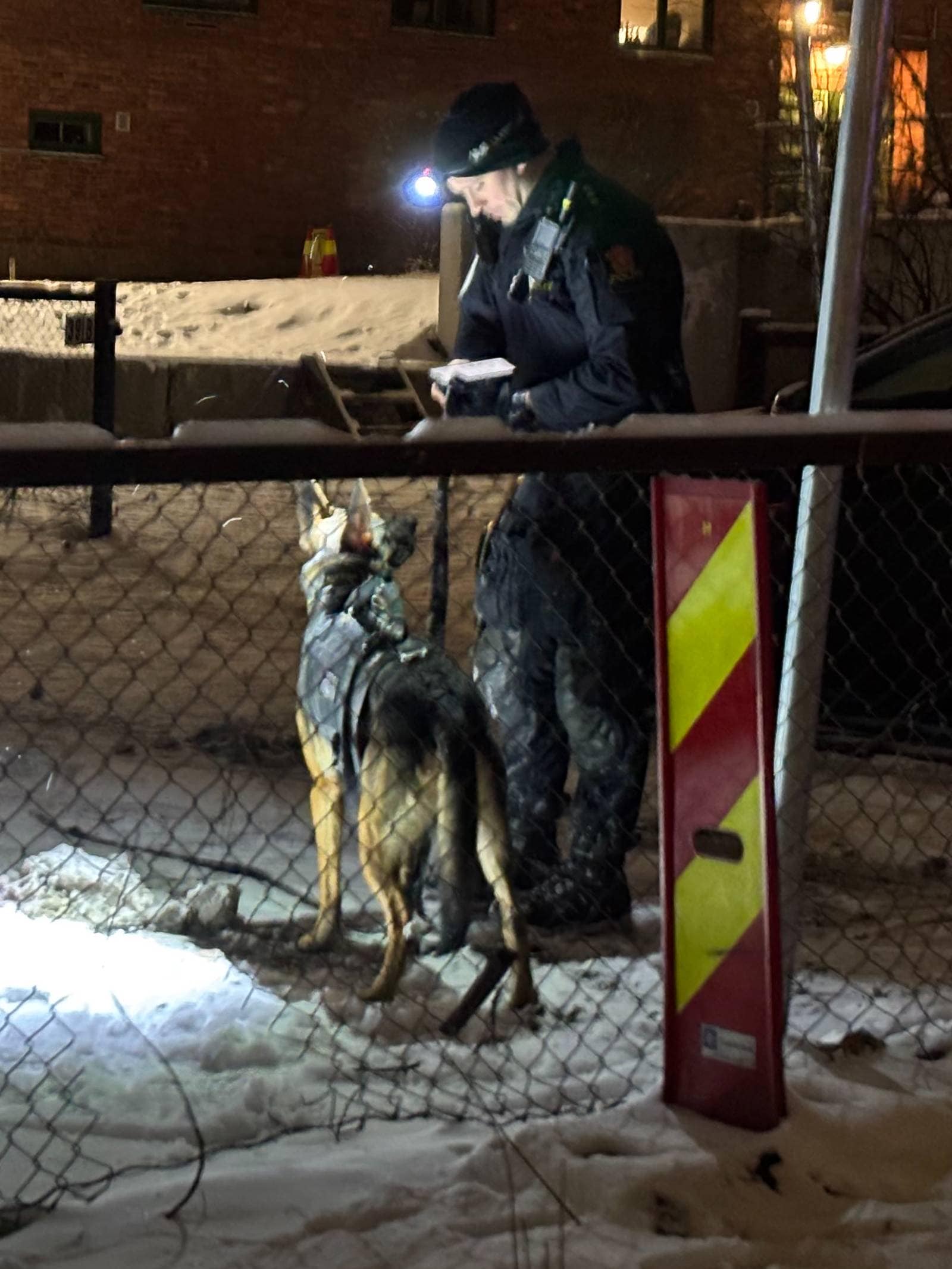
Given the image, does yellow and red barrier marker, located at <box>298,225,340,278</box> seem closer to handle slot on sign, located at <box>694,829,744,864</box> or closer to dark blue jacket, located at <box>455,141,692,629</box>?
dark blue jacket, located at <box>455,141,692,629</box>

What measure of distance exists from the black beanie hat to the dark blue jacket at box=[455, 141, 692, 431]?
0.29 feet

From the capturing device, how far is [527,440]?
2.77m

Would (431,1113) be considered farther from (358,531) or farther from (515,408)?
(515,408)

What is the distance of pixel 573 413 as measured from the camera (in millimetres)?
3916

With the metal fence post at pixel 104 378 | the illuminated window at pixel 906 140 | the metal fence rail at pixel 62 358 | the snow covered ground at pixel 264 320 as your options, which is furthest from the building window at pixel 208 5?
the metal fence post at pixel 104 378

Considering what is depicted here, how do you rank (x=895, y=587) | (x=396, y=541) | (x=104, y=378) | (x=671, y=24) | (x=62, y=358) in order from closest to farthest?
(x=396, y=541), (x=895, y=587), (x=104, y=378), (x=62, y=358), (x=671, y=24)

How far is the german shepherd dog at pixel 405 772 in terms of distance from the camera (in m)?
3.40

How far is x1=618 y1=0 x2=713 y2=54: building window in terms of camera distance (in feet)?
73.2

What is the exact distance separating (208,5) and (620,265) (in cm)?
1804

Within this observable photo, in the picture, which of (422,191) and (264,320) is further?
(422,191)

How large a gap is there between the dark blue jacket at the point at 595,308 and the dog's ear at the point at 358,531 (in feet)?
1.60

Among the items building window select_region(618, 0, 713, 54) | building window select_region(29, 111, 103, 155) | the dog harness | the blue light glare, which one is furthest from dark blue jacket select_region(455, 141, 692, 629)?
building window select_region(618, 0, 713, 54)

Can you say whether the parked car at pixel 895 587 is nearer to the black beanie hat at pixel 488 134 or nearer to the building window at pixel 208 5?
the black beanie hat at pixel 488 134

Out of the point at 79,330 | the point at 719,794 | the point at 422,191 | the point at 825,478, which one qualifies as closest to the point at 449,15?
the point at 422,191
